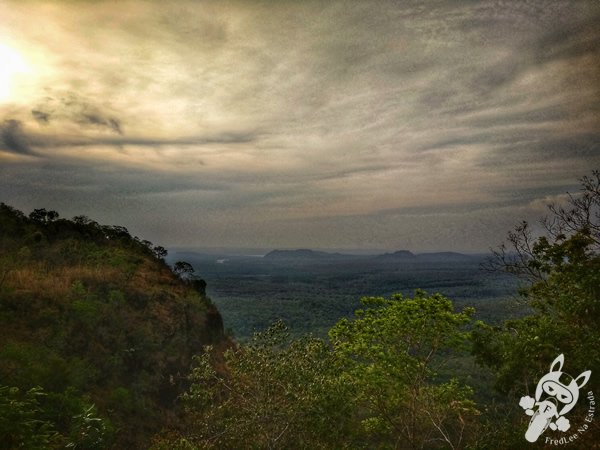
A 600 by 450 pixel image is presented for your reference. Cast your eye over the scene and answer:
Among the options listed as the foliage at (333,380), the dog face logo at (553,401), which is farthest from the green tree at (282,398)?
the dog face logo at (553,401)

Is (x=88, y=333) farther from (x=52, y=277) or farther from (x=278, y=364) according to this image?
(x=278, y=364)

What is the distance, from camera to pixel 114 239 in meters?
36.6

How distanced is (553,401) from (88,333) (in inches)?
899

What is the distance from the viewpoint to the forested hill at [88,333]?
15375 mm

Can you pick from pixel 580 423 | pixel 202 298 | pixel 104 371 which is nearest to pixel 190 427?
pixel 104 371

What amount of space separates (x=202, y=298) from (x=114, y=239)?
10.5 m

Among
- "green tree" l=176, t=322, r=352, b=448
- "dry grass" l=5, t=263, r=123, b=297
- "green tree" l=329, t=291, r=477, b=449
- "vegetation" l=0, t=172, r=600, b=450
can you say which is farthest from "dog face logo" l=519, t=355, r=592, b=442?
"dry grass" l=5, t=263, r=123, b=297

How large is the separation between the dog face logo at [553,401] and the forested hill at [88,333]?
15.1 meters

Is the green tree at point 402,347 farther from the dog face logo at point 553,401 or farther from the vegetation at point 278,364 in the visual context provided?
the dog face logo at point 553,401

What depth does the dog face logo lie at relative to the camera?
13563mm

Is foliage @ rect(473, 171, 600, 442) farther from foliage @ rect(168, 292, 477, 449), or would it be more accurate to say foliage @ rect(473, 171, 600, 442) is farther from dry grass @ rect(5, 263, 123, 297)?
dry grass @ rect(5, 263, 123, 297)

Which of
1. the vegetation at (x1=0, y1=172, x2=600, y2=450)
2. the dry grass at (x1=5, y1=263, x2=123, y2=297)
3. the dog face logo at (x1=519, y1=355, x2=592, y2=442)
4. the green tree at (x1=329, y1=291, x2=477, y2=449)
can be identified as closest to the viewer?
the dog face logo at (x1=519, y1=355, x2=592, y2=442)

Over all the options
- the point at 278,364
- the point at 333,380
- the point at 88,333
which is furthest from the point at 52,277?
the point at 333,380

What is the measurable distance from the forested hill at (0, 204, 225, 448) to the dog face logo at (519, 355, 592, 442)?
1510 centimetres
